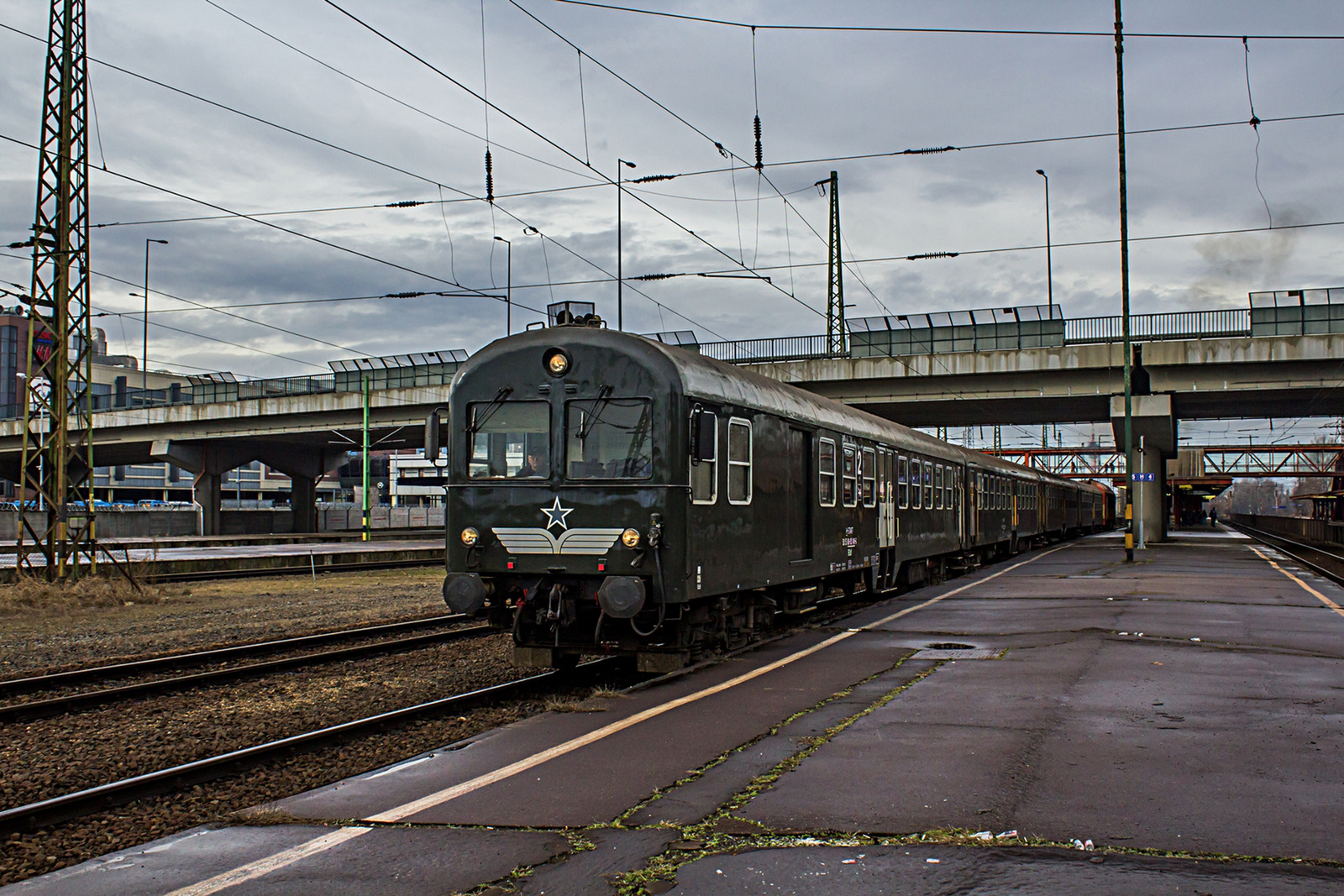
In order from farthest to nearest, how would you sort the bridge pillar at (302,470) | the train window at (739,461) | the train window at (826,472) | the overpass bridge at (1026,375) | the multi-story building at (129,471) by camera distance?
1. the multi-story building at (129,471)
2. the bridge pillar at (302,470)
3. the overpass bridge at (1026,375)
4. the train window at (826,472)
5. the train window at (739,461)

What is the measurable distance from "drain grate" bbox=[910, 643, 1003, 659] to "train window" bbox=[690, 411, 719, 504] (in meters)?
2.89

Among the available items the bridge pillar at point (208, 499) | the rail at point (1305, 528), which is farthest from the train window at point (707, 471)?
the bridge pillar at point (208, 499)

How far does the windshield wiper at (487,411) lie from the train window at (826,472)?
4.76m

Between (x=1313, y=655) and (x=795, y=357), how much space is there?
30.9 meters

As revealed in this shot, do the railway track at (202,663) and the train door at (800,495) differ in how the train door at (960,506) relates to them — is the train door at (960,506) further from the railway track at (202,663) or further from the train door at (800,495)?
the railway track at (202,663)

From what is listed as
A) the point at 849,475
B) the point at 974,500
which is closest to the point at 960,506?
the point at 974,500

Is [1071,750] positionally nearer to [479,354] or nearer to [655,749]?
[655,749]

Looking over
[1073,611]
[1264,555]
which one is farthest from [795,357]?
[1073,611]

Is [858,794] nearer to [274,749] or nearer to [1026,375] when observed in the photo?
[274,749]

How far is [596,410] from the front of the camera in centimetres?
985

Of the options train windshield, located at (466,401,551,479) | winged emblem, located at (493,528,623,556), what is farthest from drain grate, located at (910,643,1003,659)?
train windshield, located at (466,401,551,479)

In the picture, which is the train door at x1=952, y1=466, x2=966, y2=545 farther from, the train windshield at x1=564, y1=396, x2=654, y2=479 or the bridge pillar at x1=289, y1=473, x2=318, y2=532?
the bridge pillar at x1=289, y1=473, x2=318, y2=532

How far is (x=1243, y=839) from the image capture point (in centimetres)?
507

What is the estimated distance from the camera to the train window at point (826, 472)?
13.5 metres
